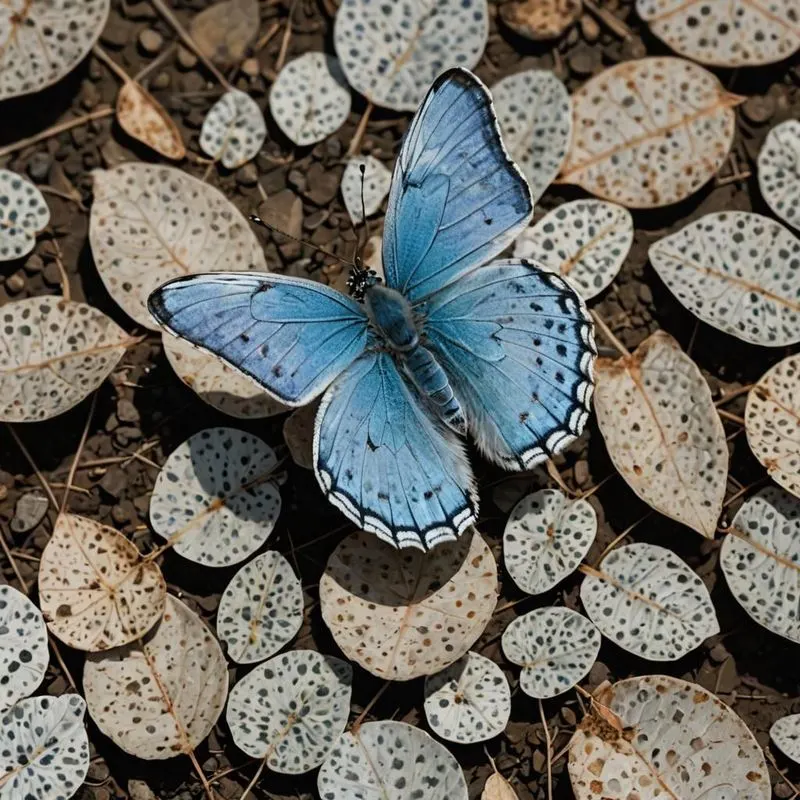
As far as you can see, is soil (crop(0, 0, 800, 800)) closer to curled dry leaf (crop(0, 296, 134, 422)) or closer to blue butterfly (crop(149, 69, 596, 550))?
→ curled dry leaf (crop(0, 296, 134, 422))

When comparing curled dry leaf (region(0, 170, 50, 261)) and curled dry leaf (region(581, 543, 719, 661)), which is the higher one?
curled dry leaf (region(0, 170, 50, 261))

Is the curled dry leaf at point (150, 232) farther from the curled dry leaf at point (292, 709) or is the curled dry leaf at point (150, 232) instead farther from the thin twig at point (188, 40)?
the curled dry leaf at point (292, 709)

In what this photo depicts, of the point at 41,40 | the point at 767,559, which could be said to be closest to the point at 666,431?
the point at 767,559

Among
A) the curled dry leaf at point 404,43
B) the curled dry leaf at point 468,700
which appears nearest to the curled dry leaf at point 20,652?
the curled dry leaf at point 468,700

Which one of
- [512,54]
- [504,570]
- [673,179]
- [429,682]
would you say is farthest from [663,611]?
[512,54]

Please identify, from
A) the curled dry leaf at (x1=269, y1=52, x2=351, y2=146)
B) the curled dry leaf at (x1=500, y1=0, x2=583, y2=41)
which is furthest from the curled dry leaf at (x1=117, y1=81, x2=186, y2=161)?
the curled dry leaf at (x1=500, y1=0, x2=583, y2=41)

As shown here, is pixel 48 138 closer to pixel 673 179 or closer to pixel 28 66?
pixel 28 66
